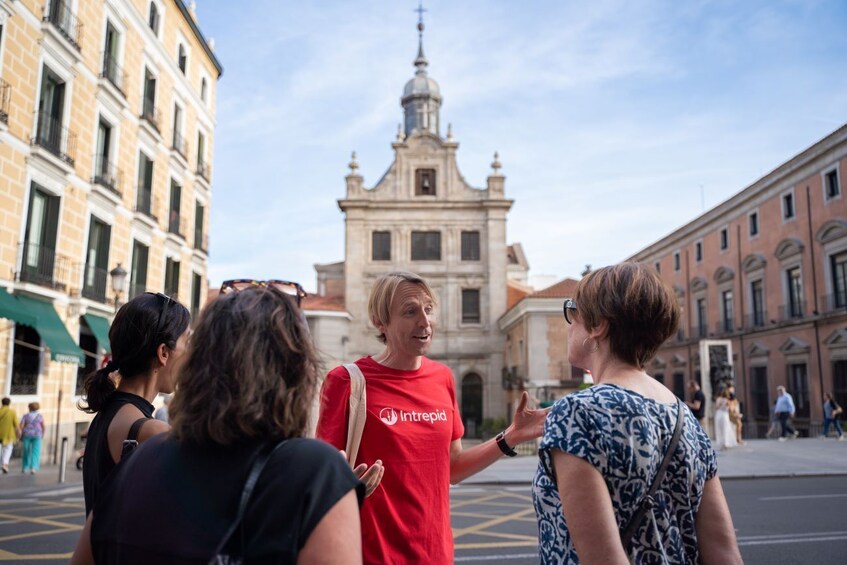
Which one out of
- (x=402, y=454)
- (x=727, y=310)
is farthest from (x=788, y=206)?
(x=402, y=454)

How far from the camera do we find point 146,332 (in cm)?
259

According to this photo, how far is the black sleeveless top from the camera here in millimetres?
2375

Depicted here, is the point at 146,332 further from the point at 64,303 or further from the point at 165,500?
the point at 64,303

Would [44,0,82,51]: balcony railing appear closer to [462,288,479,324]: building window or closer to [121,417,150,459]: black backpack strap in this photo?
[121,417,150,459]: black backpack strap

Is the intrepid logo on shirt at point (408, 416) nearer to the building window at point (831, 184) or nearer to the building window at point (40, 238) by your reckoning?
the building window at point (40, 238)

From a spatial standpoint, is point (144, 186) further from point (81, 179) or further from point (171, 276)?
point (81, 179)

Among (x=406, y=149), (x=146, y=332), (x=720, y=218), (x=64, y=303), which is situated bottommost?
(x=146, y=332)

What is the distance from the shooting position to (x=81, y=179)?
18312 millimetres

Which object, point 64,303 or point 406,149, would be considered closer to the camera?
point 64,303

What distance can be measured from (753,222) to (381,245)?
20.4 m

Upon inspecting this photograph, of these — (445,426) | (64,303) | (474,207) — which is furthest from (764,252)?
(445,426)

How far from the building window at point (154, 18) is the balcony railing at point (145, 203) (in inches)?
233

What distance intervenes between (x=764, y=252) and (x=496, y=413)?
1644 cm

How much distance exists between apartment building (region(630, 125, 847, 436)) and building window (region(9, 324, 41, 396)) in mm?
27787
